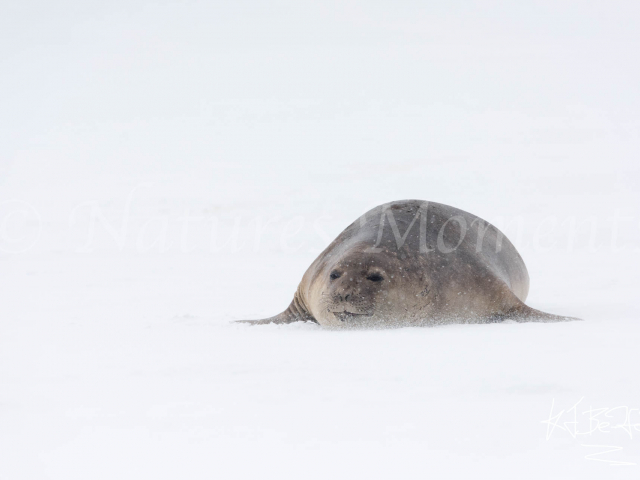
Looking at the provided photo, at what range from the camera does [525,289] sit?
239 inches

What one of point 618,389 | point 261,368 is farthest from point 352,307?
point 618,389

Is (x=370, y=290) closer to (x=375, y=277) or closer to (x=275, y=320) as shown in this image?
(x=375, y=277)

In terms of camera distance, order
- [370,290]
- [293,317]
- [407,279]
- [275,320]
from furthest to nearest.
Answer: [293,317] → [275,320] → [407,279] → [370,290]

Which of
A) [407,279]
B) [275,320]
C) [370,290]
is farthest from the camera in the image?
[275,320]

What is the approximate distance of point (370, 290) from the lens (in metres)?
4.49

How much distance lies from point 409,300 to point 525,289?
1.92m

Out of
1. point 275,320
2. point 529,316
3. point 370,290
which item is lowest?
point 275,320

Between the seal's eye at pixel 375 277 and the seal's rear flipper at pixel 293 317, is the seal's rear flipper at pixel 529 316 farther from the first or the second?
the seal's rear flipper at pixel 293 317

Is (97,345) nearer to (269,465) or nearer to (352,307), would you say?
(352,307)

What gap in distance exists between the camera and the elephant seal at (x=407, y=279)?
14.9ft

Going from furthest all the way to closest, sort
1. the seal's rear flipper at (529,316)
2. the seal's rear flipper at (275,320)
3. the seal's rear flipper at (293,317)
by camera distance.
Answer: the seal's rear flipper at (293,317) < the seal's rear flipper at (275,320) < the seal's rear flipper at (529,316)

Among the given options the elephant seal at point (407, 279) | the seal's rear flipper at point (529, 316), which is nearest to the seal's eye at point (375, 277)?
the elephant seal at point (407, 279)

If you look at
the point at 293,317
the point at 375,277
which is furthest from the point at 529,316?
the point at 293,317

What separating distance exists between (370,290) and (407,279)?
0.96 ft
